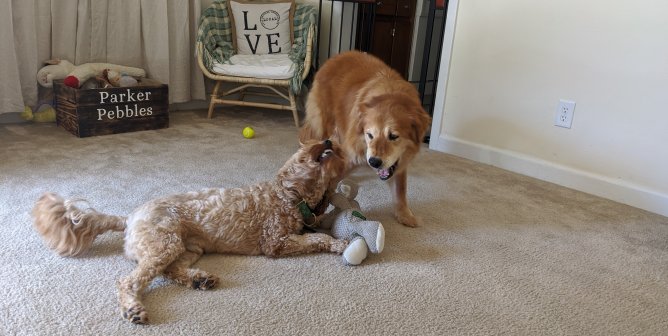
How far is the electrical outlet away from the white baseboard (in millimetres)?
228

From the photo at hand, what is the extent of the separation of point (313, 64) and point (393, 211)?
1909 millimetres

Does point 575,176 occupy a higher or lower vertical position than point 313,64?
lower

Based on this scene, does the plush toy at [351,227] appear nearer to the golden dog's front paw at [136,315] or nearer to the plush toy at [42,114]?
the golden dog's front paw at [136,315]

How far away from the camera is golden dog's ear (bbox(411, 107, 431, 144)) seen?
190 cm

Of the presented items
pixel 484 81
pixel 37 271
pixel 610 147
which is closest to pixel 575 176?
pixel 610 147

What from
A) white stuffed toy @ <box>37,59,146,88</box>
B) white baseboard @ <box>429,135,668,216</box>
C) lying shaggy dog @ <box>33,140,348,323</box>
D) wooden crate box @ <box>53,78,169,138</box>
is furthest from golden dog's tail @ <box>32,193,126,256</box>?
white baseboard @ <box>429,135,668,216</box>

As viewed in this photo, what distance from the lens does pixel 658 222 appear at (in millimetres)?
2225

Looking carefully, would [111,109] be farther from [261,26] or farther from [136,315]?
[136,315]

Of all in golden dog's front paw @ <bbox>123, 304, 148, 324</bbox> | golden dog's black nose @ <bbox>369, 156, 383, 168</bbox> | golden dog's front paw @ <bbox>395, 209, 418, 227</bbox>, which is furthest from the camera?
golden dog's front paw @ <bbox>395, 209, 418, 227</bbox>

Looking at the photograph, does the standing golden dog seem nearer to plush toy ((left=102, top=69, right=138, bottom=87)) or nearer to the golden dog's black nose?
the golden dog's black nose

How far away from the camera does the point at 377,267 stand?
1582 mm

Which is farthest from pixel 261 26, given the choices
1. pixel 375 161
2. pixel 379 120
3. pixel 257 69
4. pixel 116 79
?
pixel 375 161

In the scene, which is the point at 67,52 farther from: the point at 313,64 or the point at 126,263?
the point at 126,263

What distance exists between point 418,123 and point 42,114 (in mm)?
2364
